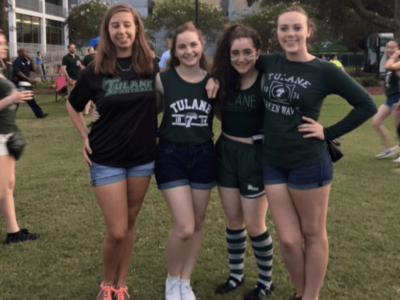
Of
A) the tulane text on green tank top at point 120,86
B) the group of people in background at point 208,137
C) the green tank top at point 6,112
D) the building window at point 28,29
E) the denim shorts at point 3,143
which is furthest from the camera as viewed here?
the building window at point 28,29

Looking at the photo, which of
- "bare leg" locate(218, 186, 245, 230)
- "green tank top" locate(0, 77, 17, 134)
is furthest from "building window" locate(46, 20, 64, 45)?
"bare leg" locate(218, 186, 245, 230)

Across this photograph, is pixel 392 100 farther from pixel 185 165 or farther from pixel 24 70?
pixel 24 70

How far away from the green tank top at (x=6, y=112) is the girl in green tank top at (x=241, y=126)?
70.4 inches

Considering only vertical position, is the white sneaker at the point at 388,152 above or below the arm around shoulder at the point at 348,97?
below

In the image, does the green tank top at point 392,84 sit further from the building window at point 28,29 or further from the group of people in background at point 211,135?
the building window at point 28,29

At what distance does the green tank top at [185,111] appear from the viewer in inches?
129

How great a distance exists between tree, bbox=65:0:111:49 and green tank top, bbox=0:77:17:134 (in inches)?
1621

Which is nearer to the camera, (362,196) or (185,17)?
(362,196)

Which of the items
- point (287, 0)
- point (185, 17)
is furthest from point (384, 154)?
point (185, 17)

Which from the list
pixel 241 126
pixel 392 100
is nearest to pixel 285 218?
pixel 241 126

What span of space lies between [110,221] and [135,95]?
2.95 feet

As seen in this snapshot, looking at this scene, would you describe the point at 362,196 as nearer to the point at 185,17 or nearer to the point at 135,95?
the point at 135,95

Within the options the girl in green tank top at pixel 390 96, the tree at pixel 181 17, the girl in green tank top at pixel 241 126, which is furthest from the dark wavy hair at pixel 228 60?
the tree at pixel 181 17

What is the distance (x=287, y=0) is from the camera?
135ft
